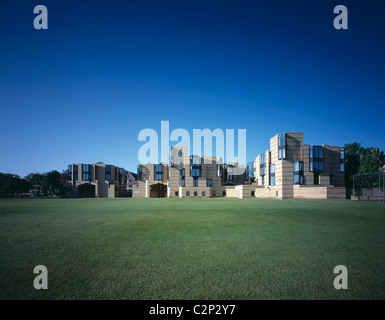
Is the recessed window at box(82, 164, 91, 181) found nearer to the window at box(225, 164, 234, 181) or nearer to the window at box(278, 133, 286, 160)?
the window at box(225, 164, 234, 181)

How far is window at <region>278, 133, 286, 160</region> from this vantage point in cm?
4550

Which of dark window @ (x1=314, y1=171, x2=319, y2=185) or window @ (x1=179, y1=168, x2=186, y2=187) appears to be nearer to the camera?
dark window @ (x1=314, y1=171, x2=319, y2=185)

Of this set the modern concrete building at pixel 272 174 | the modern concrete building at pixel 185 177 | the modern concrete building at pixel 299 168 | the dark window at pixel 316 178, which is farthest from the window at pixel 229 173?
the dark window at pixel 316 178

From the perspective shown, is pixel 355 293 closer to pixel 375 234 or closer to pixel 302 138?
pixel 375 234

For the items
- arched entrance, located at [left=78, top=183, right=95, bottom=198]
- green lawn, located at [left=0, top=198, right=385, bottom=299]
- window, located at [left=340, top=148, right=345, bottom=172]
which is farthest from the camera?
arched entrance, located at [left=78, top=183, right=95, bottom=198]

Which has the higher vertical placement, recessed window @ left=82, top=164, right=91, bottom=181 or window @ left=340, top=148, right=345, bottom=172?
window @ left=340, top=148, right=345, bottom=172

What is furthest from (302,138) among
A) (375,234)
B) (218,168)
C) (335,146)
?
(375,234)

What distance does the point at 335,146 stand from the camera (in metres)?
49.2

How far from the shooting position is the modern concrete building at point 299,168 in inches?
1746

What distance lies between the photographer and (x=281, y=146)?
46.1 m

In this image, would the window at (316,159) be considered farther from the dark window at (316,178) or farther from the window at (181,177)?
the window at (181,177)

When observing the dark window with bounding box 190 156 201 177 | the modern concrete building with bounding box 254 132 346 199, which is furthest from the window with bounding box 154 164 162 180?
the modern concrete building with bounding box 254 132 346 199

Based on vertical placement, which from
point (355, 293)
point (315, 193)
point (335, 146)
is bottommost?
point (315, 193)
